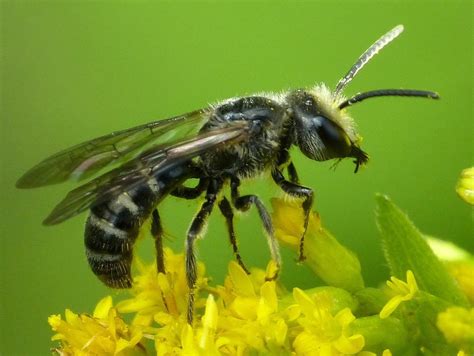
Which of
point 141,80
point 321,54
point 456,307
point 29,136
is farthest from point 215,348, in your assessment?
point 29,136

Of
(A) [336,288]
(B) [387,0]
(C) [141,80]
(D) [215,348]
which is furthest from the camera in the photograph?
(C) [141,80]

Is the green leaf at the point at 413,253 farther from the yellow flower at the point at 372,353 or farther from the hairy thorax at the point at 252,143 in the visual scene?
the hairy thorax at the point at 252,143

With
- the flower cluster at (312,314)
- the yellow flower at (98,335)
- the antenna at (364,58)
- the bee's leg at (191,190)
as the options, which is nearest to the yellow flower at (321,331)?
the flower cluster at (312,314)

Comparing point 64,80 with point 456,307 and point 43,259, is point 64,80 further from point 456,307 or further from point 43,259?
point 456,307

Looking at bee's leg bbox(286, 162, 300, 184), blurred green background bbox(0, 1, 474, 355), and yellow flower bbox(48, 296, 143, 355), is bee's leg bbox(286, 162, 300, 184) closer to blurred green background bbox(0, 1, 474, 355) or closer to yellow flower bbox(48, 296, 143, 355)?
blurred green background bbox(0, 1, 474, 355)

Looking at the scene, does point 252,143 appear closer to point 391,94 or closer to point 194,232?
point 194,232

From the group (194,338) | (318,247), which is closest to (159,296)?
(194,338)

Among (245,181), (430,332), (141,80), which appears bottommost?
(430,332)

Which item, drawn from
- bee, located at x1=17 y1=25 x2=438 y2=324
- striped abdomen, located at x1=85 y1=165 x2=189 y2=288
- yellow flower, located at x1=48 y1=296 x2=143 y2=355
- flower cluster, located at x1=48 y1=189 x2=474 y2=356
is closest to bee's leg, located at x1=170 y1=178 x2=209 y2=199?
bee, located at x1=17 y1=25 x2=438 y2=324
